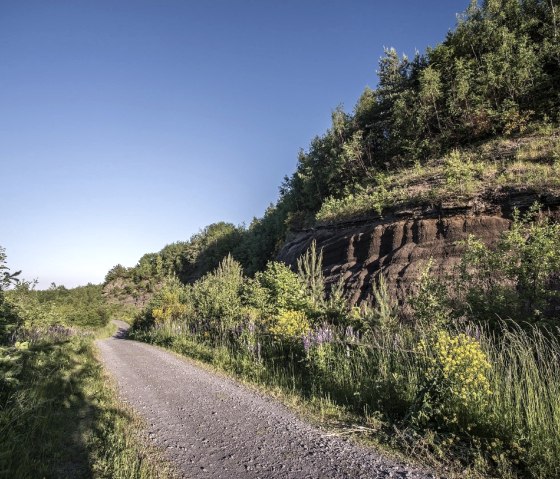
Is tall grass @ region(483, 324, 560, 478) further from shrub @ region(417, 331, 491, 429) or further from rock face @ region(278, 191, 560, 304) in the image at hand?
rock face @ region(278, 191, 560, 304)

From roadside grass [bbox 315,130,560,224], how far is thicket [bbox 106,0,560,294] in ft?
0.43

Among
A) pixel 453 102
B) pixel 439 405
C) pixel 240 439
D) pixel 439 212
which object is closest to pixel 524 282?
pixel 439 405

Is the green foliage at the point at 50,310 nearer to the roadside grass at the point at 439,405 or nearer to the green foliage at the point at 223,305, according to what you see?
the roadside grass at the point at 439,405

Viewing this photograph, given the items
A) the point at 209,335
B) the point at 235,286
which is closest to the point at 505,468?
the point at 209,335

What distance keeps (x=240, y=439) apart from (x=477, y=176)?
1821cm

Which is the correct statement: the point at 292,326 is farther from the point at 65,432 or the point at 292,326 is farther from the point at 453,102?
the point at 453,102

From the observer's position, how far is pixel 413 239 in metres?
17.8

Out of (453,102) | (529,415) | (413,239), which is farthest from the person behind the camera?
(453,102)

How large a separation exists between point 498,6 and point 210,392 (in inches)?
1655

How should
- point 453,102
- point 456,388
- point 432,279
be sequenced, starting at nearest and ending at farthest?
1. point 456,388
2. point 432,279
3. point 453,102

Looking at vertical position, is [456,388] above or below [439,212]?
below

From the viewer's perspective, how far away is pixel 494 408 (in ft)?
15.3

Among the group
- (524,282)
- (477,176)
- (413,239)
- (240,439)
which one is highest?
(477,176)

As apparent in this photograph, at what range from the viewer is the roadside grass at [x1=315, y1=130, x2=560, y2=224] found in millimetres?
15930
